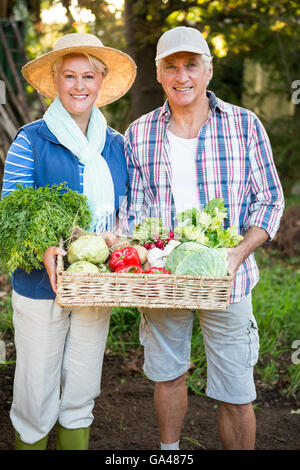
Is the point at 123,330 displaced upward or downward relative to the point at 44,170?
downward

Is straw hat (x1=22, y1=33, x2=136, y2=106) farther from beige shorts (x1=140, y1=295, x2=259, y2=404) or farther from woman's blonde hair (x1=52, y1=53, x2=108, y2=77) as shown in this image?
beige shorts (x1=140, y1=295, x2=259, y2=404)

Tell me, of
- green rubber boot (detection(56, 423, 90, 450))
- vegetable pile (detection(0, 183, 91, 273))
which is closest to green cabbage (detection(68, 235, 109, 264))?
vegetable pile (detection(0, 183, 91, 273))

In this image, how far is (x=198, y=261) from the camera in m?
2.46

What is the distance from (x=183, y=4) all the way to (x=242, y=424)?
197 inches

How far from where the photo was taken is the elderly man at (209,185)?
2.97 metres

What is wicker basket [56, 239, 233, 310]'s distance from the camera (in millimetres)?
2379

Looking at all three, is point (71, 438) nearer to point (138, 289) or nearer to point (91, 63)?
point (138, 289)

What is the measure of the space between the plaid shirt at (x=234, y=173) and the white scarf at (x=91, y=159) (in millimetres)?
308

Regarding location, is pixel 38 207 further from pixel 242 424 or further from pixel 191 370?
pixel 191 370

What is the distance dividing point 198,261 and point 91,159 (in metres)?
0.91

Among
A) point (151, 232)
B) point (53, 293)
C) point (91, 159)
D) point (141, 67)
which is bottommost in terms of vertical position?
point (53, 293)

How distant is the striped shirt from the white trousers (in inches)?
23.9

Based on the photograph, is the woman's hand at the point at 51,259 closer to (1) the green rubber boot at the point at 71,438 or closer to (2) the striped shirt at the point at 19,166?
(2) the striped shirt at the point at 19,166

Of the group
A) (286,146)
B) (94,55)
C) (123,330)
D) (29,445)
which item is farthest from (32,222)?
(286,146)
